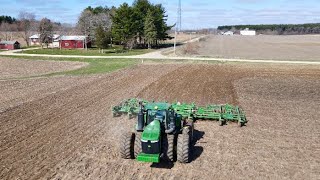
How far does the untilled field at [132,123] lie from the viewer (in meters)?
12.5

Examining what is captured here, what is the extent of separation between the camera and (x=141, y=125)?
13.2m

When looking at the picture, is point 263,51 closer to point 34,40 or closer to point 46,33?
point 46,33

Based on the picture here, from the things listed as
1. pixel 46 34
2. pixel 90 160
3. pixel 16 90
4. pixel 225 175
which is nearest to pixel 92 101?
pixel 16 90

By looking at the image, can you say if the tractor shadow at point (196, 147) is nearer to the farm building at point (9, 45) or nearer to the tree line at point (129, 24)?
the tree line at point (129, 24)

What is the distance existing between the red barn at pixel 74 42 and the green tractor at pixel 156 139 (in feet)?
225

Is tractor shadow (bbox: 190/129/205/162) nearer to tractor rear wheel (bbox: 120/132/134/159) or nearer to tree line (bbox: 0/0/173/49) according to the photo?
tractor rear wheel (bbox: 120/132/134/159)

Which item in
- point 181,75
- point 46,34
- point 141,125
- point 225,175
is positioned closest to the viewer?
point 225,175

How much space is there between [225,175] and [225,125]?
616cm

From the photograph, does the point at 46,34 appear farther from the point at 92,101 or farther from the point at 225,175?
the point at 225,175

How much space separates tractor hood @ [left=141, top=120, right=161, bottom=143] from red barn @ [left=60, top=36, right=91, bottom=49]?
69437 mm

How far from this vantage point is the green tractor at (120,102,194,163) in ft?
38.7

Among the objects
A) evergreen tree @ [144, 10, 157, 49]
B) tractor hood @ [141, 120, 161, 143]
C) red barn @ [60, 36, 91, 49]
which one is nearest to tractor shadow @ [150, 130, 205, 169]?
tractor hood @ [141, 120, 161, 143]

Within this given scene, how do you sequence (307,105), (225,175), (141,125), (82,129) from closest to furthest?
(225,175) < (141,125) < (82,129) < (307,105)

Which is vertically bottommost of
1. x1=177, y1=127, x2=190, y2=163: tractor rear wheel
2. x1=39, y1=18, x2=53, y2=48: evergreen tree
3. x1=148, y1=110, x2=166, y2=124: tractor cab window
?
x1=177, y1=127, x2=190, y2=163: tractor rear wheel
